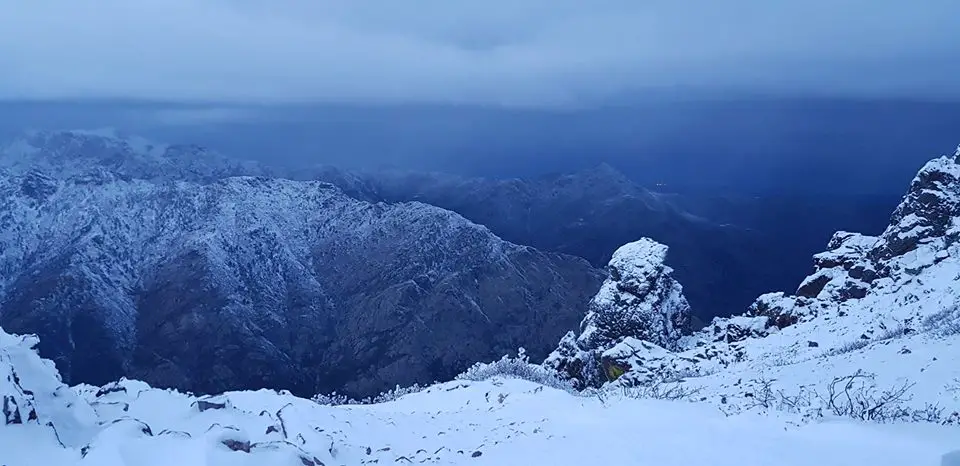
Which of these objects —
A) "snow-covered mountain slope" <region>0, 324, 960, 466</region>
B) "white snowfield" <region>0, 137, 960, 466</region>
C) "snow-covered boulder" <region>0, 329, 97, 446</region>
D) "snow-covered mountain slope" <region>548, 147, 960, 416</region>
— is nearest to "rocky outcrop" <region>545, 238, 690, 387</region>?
"snow-covered mountain slope" <region>548, 147, 960, 416</region>

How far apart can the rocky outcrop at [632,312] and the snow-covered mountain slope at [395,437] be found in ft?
133

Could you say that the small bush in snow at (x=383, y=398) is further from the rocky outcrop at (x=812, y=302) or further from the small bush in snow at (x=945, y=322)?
the small bush in snow at (x=945, y=322)

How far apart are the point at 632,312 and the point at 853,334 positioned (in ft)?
92.0

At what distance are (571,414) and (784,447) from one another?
24.0 ft

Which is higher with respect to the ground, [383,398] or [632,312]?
[632,312]

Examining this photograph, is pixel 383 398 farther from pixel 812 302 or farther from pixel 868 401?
pixel 868 401

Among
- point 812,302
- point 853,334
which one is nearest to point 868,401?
point 853,334

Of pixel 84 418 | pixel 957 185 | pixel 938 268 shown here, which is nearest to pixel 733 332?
pixel 938 268

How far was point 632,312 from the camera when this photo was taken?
61.0 metres

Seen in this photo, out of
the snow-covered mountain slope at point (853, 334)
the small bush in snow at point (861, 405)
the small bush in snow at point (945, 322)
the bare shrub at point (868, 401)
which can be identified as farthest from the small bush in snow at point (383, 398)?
the small bush in snow at point (945, 322)

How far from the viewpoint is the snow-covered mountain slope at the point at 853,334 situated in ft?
61.4

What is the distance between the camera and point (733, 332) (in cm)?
5766

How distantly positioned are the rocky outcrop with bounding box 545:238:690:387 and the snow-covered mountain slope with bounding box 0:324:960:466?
4062 centimetres

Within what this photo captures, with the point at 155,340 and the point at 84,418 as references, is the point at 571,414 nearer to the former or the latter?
the point at 84,418
